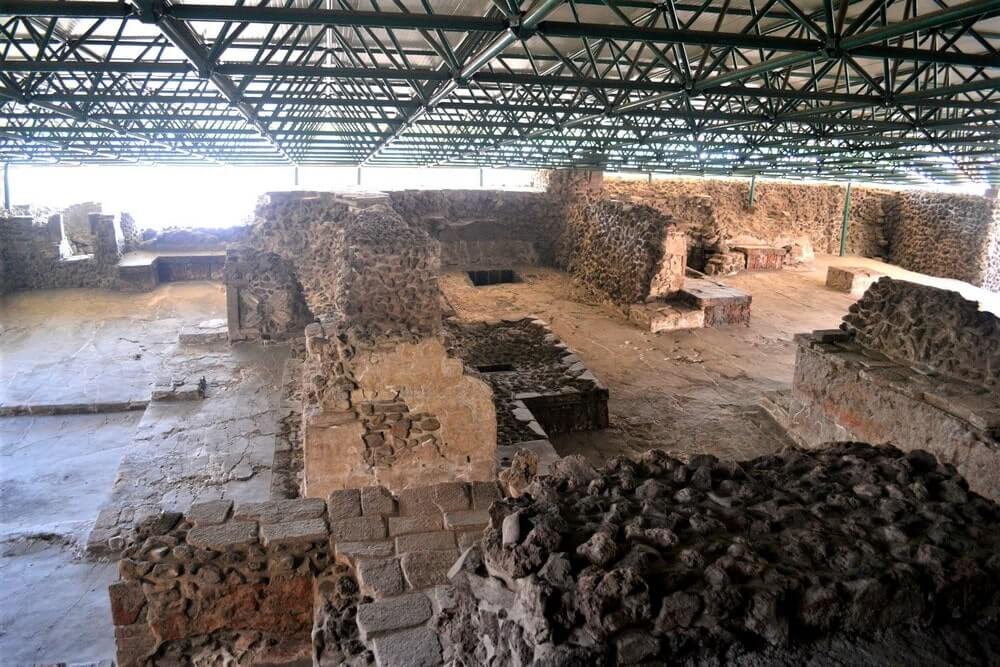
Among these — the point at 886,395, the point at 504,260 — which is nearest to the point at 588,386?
the point at 886,395

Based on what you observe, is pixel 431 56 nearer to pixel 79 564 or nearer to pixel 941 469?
pixel 79 564

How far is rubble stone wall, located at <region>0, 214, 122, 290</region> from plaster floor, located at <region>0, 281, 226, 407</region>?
18.5 inches

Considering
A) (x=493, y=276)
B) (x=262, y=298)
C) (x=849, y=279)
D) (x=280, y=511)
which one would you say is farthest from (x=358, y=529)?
(x=849, y=279)

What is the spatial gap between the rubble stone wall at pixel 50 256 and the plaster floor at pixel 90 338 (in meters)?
0.47

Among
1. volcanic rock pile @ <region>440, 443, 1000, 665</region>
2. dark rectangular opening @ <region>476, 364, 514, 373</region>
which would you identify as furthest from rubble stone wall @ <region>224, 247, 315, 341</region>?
volcanic rock pile @ <region>440, 443, 1000, 665</region>

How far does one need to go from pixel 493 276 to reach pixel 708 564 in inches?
705

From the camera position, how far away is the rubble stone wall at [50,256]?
17844 millimetres

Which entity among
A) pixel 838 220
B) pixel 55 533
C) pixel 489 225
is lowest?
pixel 55 533

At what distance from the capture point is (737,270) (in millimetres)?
20859

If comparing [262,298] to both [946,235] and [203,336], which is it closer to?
[203,336]

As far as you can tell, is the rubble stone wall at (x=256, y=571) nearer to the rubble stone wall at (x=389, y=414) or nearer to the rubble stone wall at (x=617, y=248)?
the rubble stone wall at (x=389, y=414)

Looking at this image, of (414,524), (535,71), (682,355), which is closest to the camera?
(414,524)

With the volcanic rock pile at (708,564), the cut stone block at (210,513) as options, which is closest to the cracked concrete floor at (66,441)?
the cut stone block at (210,513)

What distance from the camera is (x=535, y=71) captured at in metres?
9.80
